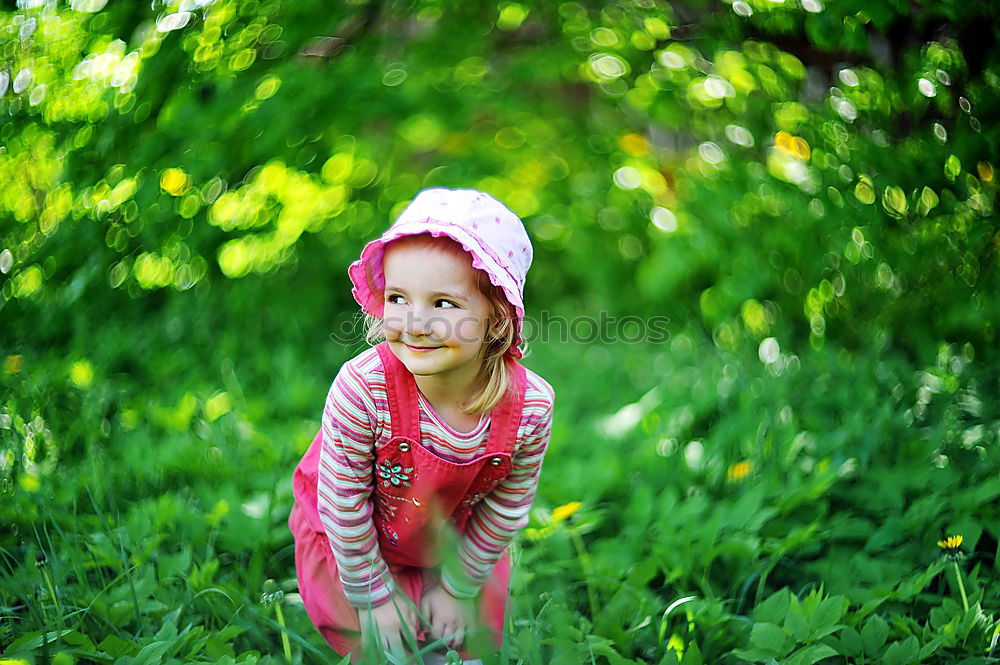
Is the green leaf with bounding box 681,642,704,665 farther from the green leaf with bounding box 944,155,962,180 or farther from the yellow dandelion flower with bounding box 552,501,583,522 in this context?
the green leaf with bounding box 944,155,962,180

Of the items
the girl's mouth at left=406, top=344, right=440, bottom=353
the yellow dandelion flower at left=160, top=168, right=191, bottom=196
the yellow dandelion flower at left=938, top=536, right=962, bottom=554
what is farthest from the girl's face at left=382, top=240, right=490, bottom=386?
the yellow dandelion flower at left=160, top=168, right=191, bottom=196

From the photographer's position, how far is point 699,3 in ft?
9.56

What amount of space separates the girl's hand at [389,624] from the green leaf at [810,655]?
2.52 ft

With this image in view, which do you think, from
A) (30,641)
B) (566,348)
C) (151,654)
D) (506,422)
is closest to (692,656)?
(506,422)

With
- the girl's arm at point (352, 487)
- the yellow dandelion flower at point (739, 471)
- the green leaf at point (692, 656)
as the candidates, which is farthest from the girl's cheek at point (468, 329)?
the yellow dandelion flower at point (739, 471)

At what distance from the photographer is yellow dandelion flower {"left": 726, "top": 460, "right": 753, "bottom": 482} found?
256 centimetres

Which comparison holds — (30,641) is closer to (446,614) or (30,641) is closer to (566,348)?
(446,614)

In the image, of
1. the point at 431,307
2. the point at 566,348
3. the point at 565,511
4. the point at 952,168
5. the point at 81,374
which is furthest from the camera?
the point at 566,348

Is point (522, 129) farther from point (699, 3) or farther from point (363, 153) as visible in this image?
point (699, 3)

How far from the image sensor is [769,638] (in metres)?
1.73

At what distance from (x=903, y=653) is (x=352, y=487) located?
3.92 feet

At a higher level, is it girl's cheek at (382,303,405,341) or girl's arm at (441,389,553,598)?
girl's cheek at (382,303,405,341)

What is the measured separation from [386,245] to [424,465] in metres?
0.44

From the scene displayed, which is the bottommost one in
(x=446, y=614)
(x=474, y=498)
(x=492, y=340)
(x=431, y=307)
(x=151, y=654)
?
(x=446, y=614)
